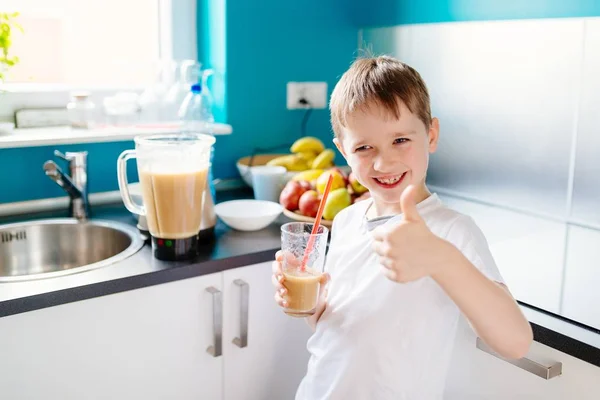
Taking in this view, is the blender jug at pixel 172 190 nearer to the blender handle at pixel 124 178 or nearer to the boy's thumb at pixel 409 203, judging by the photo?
the blender handle at pixel 124 178

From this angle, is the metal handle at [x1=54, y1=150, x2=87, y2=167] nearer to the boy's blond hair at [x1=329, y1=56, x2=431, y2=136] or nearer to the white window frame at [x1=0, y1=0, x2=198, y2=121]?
the white window frame at [x1=0, y1=0, x2=198, y2=121]

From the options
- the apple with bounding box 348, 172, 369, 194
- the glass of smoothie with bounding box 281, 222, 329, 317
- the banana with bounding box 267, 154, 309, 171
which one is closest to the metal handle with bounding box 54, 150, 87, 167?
the banana with bounding box 267, 154, 309, 171

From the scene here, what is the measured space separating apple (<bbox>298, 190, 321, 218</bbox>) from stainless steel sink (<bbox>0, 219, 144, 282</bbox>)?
0.44 metres

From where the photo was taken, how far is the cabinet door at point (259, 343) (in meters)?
1.60

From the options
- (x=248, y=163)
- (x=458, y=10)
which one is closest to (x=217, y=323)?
(x=248, y=163)

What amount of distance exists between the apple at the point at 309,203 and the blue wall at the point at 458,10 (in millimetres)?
719

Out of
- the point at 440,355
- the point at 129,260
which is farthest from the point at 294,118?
the point at 440,355

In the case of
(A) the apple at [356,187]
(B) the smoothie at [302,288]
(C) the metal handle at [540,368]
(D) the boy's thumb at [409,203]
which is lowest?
(C) the metal handle at [540,368]

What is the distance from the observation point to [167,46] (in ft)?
7.19

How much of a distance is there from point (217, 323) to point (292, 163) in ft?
2.26

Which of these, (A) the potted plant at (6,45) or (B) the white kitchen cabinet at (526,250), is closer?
(B) the white kitchen cabinet at (526,250)

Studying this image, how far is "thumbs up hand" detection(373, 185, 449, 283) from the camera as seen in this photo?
87 cm

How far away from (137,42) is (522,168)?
126 centimetres

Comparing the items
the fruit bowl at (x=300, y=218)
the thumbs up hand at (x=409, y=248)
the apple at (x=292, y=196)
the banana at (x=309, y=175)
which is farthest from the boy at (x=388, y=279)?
the banana at (x=309, y=175)
